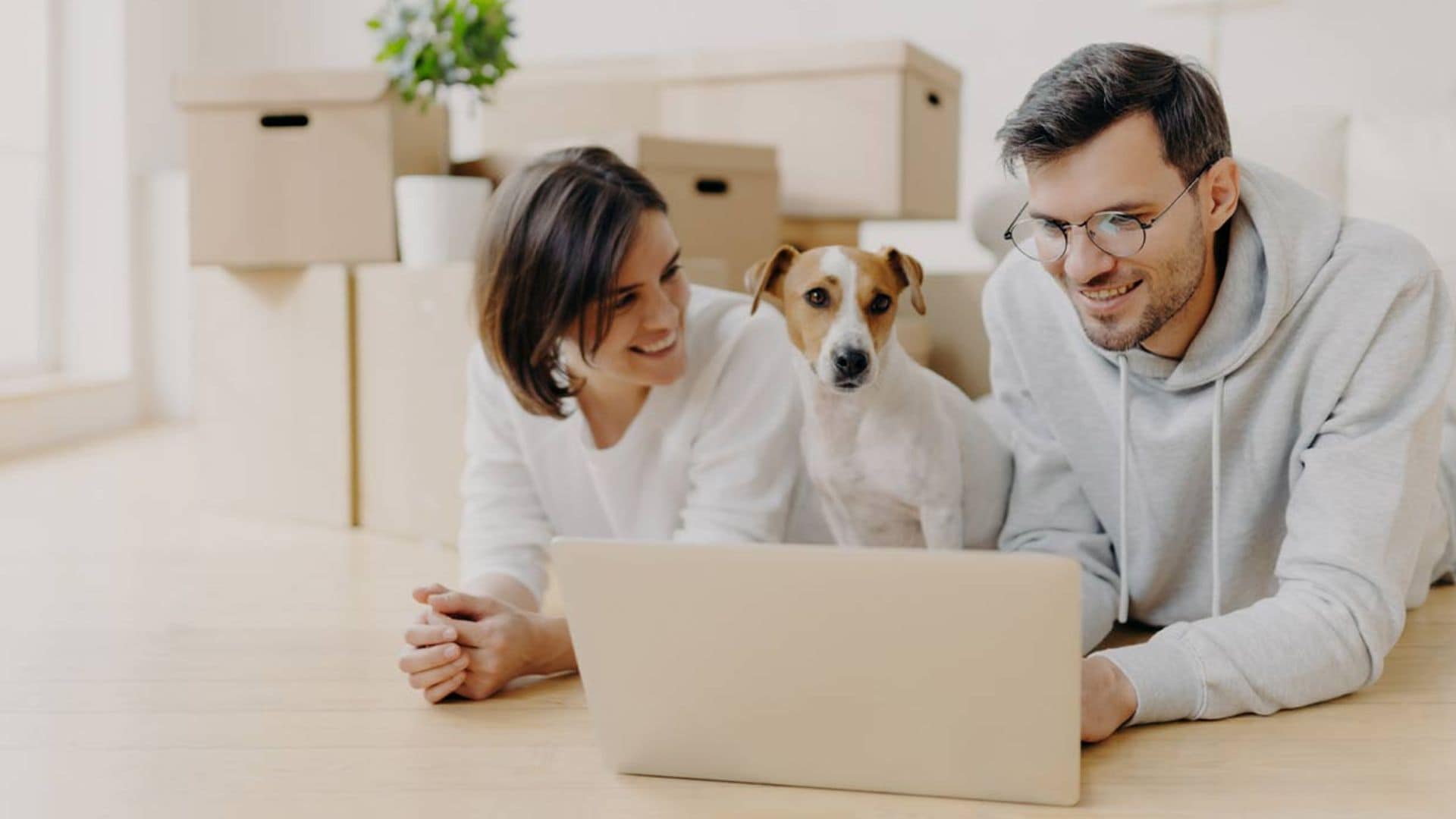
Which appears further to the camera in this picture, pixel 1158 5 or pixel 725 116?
pixel 1158 5

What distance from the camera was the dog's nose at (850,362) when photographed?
1339 millimetres

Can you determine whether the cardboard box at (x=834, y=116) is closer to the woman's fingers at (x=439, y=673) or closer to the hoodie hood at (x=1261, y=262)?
the hoodie hood at (x=1261, y=262)

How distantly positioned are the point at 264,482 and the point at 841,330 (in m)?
1.50

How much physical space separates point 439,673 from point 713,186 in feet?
4.15

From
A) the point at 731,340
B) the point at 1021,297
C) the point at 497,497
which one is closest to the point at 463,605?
the point at 497,497

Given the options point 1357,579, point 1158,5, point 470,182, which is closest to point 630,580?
point 1357,579

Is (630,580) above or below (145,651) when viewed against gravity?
above

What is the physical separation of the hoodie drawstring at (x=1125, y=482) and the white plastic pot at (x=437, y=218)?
120cm

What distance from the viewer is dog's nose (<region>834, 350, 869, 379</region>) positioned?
52.7 inches

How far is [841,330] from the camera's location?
135 cm

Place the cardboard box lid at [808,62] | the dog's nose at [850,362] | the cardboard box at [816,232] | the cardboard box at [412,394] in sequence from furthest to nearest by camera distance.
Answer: the cardboard box at [816,232]
the cardboard box lid at [808,62]
the cardboard box at [412,394]
the dog's nose at [850,362]

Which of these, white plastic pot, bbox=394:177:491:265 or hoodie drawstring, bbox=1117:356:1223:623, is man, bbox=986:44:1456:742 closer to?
hoodie drawstring, bbox=1117:356:1223:623

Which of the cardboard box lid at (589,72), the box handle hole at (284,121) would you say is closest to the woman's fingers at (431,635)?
the box handle hole at (284,121)

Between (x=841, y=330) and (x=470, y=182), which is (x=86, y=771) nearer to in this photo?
(x=841, y=330)
